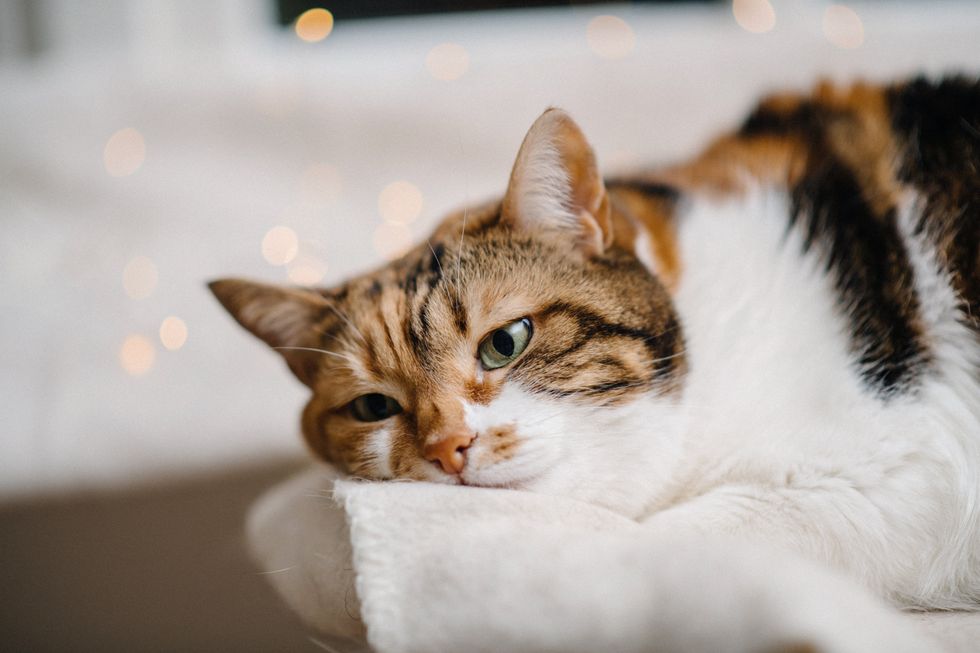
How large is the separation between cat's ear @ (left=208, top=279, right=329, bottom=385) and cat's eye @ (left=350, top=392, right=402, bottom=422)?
127 millimetres

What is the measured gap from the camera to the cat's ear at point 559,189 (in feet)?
3.02

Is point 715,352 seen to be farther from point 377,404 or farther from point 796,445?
point 377,404

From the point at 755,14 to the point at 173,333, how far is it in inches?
82.9

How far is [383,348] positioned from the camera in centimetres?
98

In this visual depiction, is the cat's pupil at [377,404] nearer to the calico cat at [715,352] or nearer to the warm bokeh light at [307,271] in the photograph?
the calico cat at [715,352]

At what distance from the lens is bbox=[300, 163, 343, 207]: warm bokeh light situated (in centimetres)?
196

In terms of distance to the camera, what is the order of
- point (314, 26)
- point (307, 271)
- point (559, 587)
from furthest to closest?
point (314, 26) → point (307, 271) → point (559, 587)

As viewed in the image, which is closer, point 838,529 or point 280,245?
point 838,529

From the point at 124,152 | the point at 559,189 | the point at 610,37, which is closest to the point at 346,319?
the point at 559,189

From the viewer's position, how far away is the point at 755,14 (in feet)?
7.29

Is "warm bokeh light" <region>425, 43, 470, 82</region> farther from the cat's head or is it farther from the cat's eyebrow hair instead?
the cat's eyebrow hair

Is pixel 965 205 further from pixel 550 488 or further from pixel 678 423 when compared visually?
pixel 550 488

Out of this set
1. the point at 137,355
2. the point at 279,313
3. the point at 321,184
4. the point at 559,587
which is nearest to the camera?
the point at 559,587

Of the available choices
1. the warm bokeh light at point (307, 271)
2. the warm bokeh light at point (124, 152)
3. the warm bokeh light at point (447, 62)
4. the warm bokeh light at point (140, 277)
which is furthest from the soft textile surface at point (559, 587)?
the warm bokeh light at point (447, 62)
